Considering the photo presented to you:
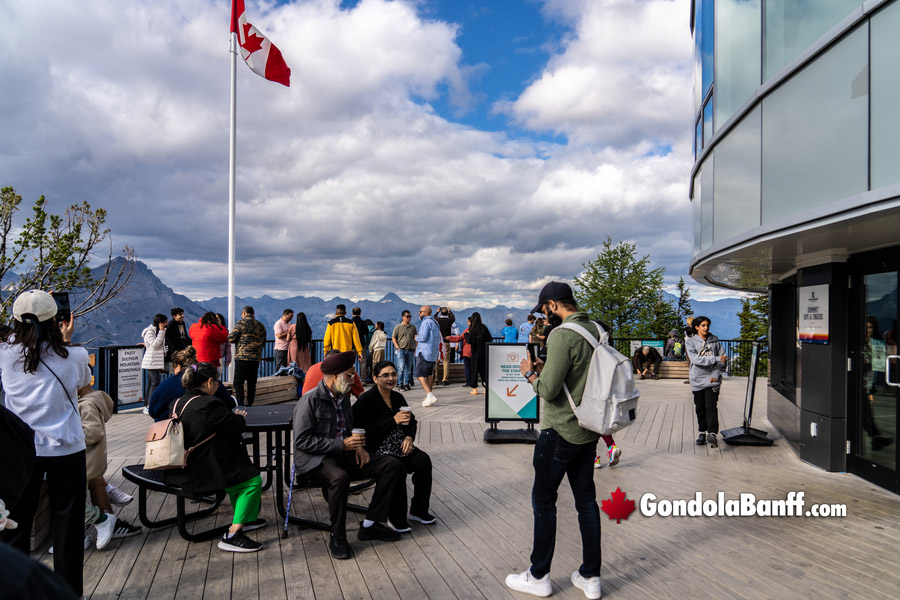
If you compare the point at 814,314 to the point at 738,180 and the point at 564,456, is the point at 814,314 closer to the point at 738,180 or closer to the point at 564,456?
the point at 738,180

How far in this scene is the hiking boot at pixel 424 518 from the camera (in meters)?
5.14

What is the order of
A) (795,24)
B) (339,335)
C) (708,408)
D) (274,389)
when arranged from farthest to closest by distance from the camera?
(339,335), (274,389), (708,408), (795,24)

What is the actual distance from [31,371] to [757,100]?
306 inches

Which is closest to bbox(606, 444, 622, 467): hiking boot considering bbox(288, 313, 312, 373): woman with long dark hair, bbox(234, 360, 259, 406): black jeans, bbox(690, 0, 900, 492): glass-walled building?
bbox(690, 0, 900, 492): glass-walled building

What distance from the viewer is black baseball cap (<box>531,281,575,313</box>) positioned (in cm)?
395

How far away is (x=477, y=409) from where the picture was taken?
39.2ft

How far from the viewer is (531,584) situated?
3.76m

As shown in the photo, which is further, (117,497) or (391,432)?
(117,497)

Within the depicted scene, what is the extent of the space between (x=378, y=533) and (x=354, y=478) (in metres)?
0.50

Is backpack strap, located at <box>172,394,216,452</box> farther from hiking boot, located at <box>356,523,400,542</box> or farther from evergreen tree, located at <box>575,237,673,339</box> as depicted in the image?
evergreen tree, located at <box>575,237,673,339</box>

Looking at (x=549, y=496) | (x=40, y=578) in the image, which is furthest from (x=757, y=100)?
(x=40, y=578)

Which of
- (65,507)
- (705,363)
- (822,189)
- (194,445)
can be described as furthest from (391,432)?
(705,363)

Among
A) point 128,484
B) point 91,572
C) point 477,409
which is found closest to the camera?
point 91,572

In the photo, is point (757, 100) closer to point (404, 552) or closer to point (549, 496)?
point (549, 496)
